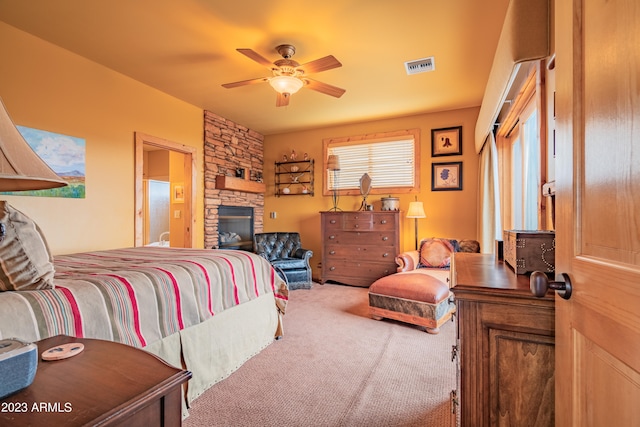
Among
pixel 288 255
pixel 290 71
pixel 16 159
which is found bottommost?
pixel 288 255

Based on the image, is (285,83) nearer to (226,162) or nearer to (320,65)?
(320,65)

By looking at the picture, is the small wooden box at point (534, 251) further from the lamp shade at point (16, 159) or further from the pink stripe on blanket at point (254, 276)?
the pink stripe on blanket at point (254, 276)

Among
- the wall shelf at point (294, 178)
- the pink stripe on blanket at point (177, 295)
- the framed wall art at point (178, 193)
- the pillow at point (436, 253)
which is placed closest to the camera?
the pink stripe on blanket at point (177, 295)

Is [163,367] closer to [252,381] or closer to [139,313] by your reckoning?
[139,313]

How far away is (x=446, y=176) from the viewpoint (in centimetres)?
463

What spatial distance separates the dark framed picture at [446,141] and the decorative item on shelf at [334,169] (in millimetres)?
1543

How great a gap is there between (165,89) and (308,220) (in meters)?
3.07

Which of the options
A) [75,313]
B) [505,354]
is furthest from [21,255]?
[505,354]

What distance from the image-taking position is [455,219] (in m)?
4.59

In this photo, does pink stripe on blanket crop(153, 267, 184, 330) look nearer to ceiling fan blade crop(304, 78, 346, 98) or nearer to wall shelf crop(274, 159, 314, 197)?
ceiling fan blade crop(304, 78, 346, 98)

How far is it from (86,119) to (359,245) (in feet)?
12.4

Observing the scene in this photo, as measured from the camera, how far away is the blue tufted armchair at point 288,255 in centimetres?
454

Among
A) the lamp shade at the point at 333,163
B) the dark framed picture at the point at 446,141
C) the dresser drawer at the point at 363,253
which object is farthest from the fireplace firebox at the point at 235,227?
the dark framed picture at the point at 446,141

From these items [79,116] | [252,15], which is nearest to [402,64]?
[252,15]
